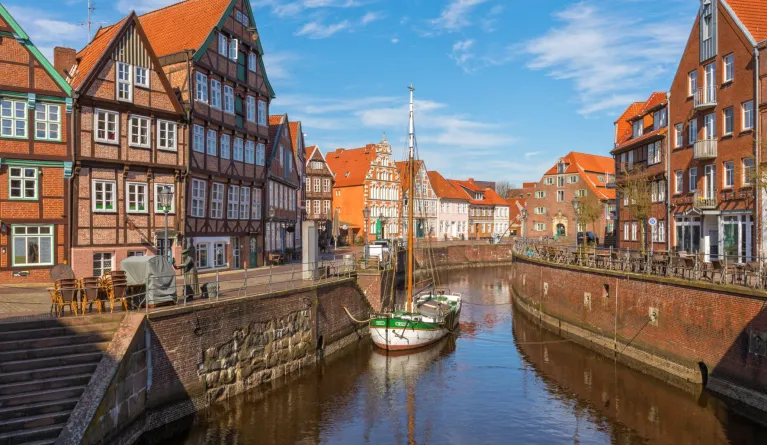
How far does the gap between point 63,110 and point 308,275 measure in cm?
1240

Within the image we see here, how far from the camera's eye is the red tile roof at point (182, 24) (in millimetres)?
30062

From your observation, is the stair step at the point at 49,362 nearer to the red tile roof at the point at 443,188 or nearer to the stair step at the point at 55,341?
the stair step at the point at 55,341

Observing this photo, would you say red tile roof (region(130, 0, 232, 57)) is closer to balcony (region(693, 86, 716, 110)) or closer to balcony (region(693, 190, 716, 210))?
balcony (region(693, 86, 716, 110))

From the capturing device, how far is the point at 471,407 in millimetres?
18812

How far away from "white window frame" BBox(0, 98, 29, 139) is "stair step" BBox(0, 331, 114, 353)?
12.5 metres

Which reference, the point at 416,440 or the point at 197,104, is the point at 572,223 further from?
the point at 416,440

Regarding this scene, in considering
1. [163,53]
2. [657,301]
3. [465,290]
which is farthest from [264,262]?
[657,301]

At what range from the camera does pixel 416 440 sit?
52.9 ft

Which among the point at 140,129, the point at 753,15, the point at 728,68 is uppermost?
the point at 753,15

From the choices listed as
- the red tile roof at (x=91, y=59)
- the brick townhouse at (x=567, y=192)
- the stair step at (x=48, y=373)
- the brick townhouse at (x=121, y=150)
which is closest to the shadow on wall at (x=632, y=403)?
the stair step at (x=48, y=373)

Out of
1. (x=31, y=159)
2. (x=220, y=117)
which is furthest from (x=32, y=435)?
(x=220, y=117)

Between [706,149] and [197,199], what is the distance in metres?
26.1

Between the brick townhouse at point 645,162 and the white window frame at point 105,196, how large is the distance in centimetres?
2740

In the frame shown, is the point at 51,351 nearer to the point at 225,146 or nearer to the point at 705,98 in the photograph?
the point at 225,146
